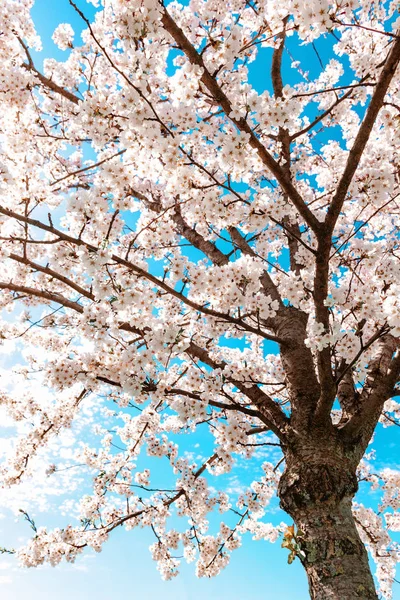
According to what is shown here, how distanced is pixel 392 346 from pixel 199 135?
3722mm

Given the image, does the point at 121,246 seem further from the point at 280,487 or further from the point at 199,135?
the point at 280,487

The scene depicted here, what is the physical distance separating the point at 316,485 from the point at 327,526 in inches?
12.9

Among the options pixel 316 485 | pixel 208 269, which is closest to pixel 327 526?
pixel 316 485

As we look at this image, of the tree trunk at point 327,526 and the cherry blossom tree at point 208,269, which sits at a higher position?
the cherry blossom tree at point 208,269

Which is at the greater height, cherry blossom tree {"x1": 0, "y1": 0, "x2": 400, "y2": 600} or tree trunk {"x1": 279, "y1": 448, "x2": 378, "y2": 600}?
cherry blossom tree {"x1": 0, "y1": 0, "x2": 400, "y2": 600}

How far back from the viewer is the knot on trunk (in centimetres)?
367

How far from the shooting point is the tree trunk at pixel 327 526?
322cm

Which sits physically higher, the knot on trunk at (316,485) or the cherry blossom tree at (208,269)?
the cherry blossom tree at (208,269)

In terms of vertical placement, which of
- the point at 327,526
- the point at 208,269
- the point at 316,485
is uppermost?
the point at 208,269

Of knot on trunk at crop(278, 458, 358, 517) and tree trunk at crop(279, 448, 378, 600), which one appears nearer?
tree trunk at crop(279, 448, 378, 600)

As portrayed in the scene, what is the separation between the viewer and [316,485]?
371cm

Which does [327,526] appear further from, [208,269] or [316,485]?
[208,269]

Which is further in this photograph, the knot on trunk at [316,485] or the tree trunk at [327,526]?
the knot on trunk at [316,485]

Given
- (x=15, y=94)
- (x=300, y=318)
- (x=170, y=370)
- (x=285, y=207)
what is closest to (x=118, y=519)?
(x=170, y=370)
